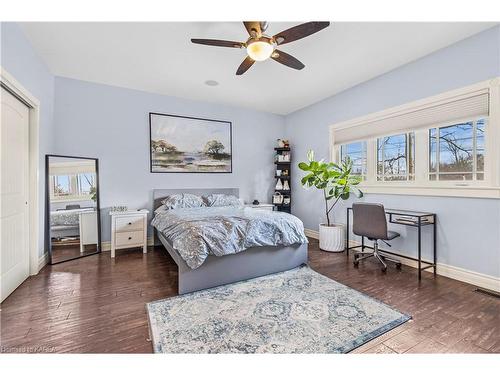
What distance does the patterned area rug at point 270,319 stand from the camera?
5.43 ft

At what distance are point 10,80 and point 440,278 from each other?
16.4 ft

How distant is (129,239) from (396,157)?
4266mm

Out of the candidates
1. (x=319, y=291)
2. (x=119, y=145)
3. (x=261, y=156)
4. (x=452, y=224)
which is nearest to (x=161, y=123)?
(x=119, y=145)

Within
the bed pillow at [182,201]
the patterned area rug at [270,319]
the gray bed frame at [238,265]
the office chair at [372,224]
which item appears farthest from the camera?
the bed pillow at [182,201]

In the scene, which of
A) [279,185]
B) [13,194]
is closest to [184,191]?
[279,185]

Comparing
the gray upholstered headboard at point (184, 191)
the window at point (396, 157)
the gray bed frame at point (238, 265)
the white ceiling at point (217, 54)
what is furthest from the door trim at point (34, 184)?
the window at point (396, 157)

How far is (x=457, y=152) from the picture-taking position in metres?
2.92

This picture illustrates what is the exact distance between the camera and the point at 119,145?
4090 millimetres

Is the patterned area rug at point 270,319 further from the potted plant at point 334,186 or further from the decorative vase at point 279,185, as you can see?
the decorative vase at point 279,185

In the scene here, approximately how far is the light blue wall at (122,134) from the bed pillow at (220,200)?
0.45 m

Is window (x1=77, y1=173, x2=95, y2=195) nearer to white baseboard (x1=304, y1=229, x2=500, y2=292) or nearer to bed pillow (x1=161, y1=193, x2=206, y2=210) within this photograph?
bed pillow (x1=161, y1=193, x2=206, y2=210)

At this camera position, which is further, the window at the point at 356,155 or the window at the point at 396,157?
the window at the point at 356,155

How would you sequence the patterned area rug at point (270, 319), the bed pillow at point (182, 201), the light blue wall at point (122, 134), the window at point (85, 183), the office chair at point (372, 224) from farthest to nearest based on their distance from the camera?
the bed pillow at point (182, 201)
the light blue wall at point (122, 134)
the window at point (85, 183)
the office chair at point (372, 224)
the patterned area rug at point (270, 319)

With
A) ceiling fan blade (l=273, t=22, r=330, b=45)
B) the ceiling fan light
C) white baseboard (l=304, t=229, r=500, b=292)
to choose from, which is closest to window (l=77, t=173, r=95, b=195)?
the ceiling fan light
